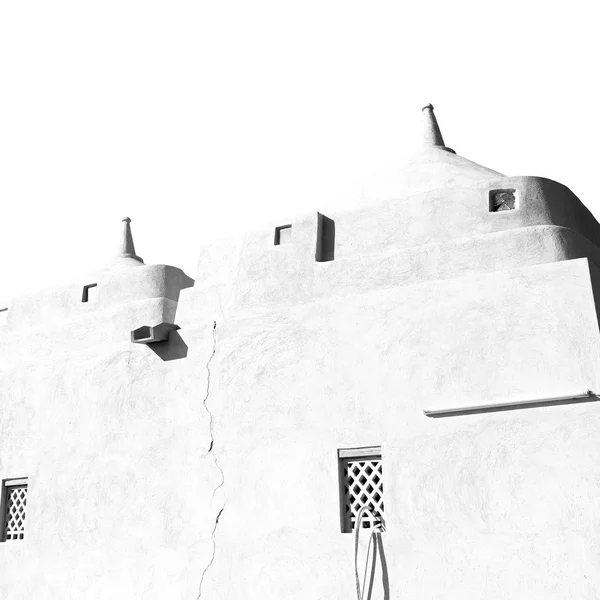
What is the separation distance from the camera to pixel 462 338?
8.42 metres

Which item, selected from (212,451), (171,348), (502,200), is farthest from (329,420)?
(502,200)

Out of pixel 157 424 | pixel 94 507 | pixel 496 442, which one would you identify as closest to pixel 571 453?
pixel 496 442

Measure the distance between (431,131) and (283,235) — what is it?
10.9 feet

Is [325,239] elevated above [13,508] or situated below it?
above

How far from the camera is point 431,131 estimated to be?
39.9ft

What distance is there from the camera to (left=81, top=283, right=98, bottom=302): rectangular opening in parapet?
1168cm

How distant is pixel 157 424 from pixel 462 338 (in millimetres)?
3589

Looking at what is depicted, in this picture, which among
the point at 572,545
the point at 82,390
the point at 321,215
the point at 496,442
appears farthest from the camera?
the point at 82,390

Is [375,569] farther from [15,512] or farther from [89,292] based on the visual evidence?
[89,292]

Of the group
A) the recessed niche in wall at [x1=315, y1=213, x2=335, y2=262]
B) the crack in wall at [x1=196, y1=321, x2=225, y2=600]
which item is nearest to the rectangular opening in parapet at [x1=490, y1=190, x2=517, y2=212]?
the recessed niche in wall at [x1=315, y1=213, x2=335, y2=262]

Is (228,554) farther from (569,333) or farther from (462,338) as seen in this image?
(569,333)

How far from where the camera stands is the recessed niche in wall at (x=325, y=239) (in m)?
9.68

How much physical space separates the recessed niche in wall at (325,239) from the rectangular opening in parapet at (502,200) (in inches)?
68.6

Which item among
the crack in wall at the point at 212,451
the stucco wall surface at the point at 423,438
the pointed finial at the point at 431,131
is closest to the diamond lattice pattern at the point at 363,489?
the stucco wall surface at the point at 423,438
